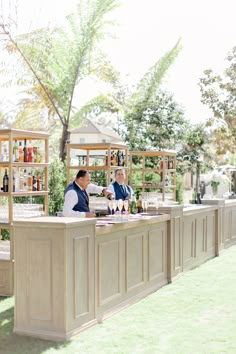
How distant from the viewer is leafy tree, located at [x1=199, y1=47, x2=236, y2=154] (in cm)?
2028

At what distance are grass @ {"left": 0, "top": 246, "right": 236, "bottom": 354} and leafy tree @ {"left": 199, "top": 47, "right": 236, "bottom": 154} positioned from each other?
47.0 feet

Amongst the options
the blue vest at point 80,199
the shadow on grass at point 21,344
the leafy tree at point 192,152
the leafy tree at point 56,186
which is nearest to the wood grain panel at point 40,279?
the shadow on grass at point 21,344

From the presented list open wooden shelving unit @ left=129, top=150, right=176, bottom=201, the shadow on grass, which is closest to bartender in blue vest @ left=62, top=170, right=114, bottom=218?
the shadow on grass

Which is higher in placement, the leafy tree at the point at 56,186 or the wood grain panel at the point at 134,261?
the leafy tree at the point at 56,186

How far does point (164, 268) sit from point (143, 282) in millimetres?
751

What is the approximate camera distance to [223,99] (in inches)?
816

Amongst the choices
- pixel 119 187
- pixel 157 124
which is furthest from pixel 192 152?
pixel 119 187

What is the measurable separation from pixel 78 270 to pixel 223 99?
55.6ft

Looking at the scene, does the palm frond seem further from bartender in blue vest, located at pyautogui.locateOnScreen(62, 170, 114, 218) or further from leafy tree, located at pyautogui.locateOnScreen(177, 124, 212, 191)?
bartender in blue vest, located at pyautogui.locateOnScreen(62, 170, 114, 218)

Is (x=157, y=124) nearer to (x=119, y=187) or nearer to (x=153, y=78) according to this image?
(x=153, y=78)

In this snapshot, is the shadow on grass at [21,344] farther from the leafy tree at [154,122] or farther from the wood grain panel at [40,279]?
the leafy tree at [154,122]

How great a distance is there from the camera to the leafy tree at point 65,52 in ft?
42.4

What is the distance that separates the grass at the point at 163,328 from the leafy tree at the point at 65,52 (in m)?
7.67

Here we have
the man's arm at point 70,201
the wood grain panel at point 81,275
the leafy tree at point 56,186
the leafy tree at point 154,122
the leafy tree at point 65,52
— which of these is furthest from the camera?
the leafy tree at point 154,122
